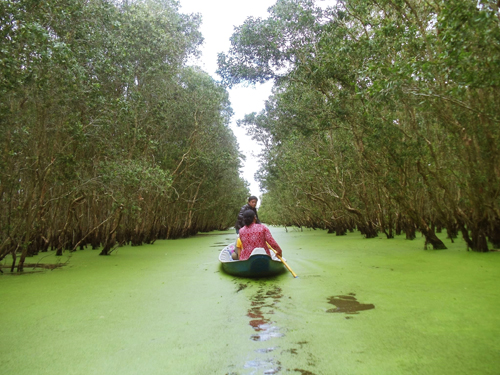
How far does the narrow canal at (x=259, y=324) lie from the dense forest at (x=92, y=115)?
2.19 m

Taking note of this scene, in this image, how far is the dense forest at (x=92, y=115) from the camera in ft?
18.0

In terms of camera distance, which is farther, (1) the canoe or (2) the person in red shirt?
(2) the person in red shirt

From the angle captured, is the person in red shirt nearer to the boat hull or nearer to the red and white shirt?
the red and white shirt

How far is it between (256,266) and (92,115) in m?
5.13

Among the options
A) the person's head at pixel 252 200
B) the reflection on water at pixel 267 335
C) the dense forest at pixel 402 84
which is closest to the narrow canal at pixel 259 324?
the reflection on water at pixel 267 335

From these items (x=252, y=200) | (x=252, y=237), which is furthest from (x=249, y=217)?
(x=252, y=200)

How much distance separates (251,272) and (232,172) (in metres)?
16.0

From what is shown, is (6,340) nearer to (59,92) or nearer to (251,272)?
(251,272)

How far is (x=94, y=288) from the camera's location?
15.5ft

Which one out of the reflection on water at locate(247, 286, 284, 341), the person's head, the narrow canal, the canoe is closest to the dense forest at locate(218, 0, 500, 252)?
the narrow canal

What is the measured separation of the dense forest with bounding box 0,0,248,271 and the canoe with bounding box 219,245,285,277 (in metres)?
3.14

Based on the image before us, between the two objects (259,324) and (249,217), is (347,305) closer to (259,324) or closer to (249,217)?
(259,324)

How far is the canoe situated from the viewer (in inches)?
192

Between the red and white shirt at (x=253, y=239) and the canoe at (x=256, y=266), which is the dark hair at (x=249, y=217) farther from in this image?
the canoe at (x=256, y=266)
